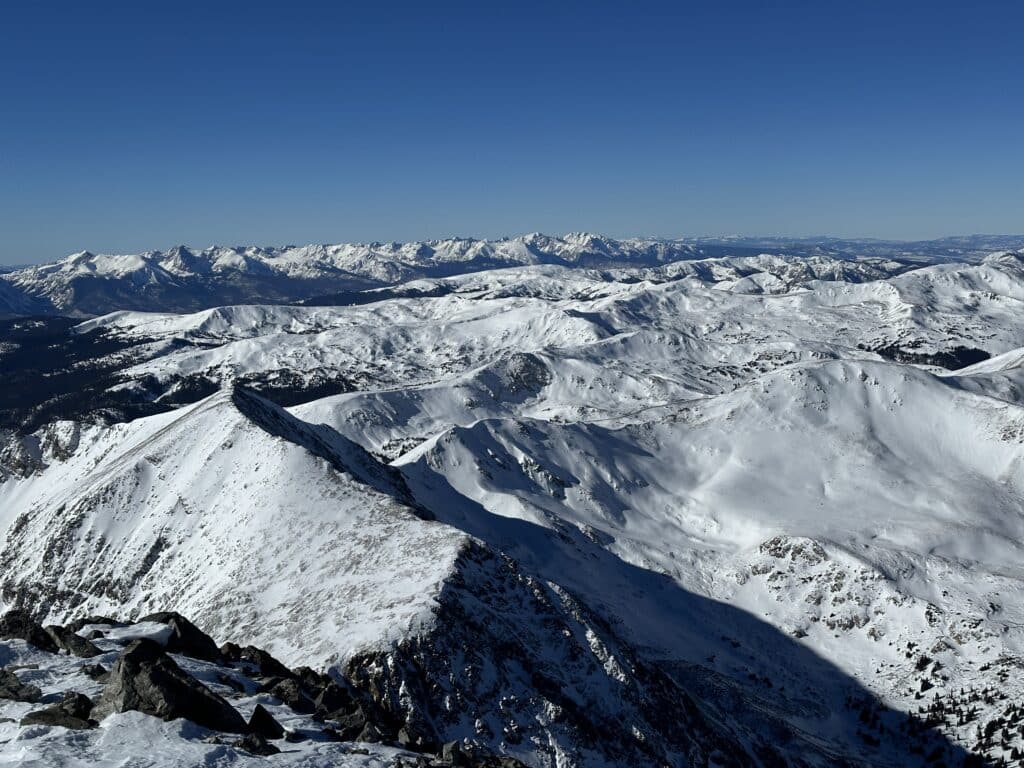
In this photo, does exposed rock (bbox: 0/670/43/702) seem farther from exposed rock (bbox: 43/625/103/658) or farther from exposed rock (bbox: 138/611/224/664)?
exposed rock (bbox: 138/611/224/664)

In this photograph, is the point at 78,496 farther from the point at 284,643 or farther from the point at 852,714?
the point at 852,714

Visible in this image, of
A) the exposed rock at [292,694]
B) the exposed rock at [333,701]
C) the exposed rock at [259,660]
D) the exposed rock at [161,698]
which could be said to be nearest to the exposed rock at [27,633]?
the exposed rock at [259,660]

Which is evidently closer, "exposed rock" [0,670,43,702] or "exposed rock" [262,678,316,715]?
"exposed rock" [0,670,43,702]

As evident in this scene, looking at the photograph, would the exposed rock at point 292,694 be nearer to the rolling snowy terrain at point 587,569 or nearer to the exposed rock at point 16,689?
the rolling snowy terrain at point 587,569

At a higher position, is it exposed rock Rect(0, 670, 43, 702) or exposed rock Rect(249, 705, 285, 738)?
exposed rock Rect(0, 670, 43, 702)

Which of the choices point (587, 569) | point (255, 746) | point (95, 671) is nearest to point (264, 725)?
point (255, 746)

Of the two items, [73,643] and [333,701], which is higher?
[73,643]

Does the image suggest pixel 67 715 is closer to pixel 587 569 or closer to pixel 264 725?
pixel 264 725

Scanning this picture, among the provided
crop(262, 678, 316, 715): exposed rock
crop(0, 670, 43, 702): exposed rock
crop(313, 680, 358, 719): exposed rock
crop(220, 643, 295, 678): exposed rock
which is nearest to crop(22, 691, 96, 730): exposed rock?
crop(0, 670, 43, 702): exposed rock
